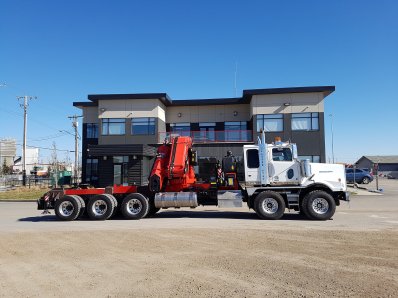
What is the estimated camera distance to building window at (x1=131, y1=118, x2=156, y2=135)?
33500mm

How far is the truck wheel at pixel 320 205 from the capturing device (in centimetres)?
1303

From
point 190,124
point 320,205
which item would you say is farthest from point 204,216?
point 190,124

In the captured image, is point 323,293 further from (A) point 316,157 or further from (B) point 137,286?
(A) point 316,157

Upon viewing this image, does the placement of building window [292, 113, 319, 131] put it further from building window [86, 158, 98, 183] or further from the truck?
building window [86, 158, 98, 183]

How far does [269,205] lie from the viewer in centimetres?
1343

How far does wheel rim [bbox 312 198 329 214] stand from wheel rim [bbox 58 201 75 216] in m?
9.32

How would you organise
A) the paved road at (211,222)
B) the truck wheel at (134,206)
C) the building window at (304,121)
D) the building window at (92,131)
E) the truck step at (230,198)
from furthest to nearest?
the building window at (92,131) < the building window at (304,121) < the truck wheel at (134,206) < the truck step at (230,198) < the paved road at (211,222)

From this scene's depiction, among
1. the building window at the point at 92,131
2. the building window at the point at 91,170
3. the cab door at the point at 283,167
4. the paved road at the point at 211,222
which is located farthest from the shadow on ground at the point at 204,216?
the building window at the point at 92,131

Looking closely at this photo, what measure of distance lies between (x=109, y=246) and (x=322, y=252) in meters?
5.04

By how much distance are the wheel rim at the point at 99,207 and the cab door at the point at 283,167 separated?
21.7 ft

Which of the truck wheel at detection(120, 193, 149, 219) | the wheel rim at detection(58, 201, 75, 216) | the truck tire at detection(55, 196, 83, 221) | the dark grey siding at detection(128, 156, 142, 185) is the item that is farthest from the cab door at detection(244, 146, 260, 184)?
the dark grey siding at detection(128, 156, 142, 185)

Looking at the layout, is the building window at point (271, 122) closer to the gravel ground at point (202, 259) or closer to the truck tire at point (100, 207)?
the gravel ground at point (202, 259)

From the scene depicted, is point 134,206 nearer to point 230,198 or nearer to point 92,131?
point 230,198

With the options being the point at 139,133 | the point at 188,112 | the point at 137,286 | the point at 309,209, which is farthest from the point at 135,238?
the point at 188,112
